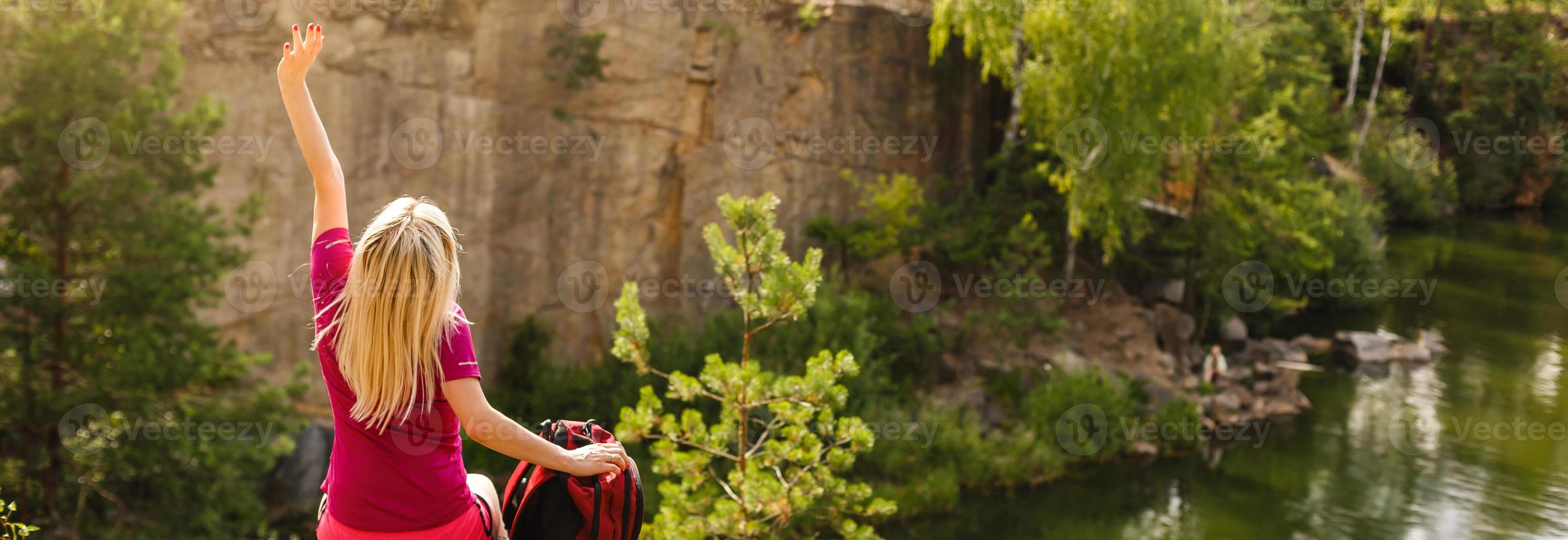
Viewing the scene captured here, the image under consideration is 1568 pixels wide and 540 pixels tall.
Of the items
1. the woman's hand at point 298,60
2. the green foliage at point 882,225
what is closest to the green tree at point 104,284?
the woman's hand at point 298,60

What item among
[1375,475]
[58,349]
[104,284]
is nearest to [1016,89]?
[1375,475]

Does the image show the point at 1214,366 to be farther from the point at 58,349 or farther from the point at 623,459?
the point at 623,459

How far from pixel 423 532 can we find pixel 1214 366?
1669cm

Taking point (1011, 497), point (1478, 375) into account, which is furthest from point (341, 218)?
point (1478, 375)

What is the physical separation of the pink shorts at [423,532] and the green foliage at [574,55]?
1231cm

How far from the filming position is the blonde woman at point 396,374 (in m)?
2.16

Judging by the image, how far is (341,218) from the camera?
96.3 inches

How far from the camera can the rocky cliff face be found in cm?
1265

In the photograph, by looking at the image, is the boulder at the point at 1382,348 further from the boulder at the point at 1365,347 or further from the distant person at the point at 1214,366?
the distant person at the point at 1214,366

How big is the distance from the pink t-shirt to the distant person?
16313 millimetres

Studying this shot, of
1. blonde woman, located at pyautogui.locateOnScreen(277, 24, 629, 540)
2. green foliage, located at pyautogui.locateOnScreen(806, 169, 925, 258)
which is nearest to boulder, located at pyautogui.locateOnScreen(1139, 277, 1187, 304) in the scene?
green foliage, located at pyautogui.locateOnScreen(806, 169, 925, 258)

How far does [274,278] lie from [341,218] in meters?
11.3

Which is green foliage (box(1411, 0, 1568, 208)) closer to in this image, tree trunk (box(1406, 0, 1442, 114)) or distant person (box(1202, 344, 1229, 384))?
tree trunk (box(1406, 0, 1442, 114))

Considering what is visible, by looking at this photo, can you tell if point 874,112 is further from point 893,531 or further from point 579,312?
point 893,531
